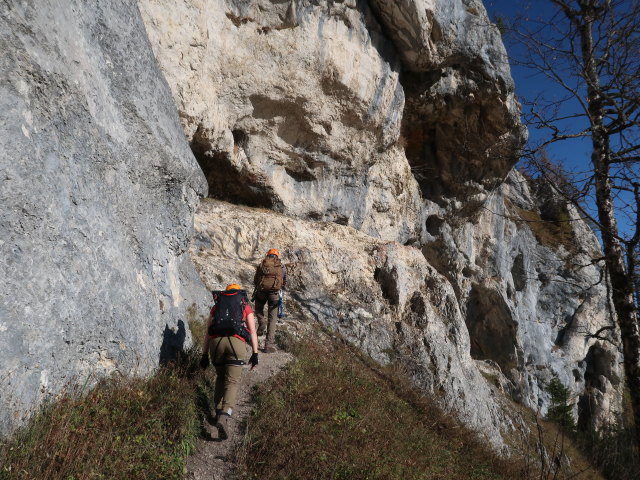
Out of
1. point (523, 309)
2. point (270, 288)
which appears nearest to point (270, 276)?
point (270, 288)

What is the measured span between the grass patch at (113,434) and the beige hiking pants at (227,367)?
30 cm

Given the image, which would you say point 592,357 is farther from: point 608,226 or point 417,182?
point 608,226

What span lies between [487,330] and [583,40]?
19384 millimetres

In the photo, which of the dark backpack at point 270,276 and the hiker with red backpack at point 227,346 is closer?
the hiker with red backpack at point 227,346

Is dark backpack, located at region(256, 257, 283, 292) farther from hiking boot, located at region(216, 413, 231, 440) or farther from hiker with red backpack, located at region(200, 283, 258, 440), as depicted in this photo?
hiking boot, located at region(216, 413, 231, 440)

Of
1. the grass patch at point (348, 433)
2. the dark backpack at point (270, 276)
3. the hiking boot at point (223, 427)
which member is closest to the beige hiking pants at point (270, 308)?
the dark backpack at point (270, 276)

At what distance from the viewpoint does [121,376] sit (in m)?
4.52

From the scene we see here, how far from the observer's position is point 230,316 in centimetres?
484

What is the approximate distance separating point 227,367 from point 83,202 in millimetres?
2204

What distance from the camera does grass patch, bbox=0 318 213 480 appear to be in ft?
10.4

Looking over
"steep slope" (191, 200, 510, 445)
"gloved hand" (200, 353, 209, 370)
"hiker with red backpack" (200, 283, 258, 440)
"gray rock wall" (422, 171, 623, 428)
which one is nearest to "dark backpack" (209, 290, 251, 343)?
"hiker with red backpack" (200, 283, 258, 440)

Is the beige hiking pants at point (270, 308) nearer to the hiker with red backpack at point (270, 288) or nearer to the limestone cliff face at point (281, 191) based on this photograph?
the hiker with red backpack at point (270, 288)

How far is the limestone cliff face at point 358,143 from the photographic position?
10.9m

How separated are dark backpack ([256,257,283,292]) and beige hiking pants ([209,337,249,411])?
270cm
